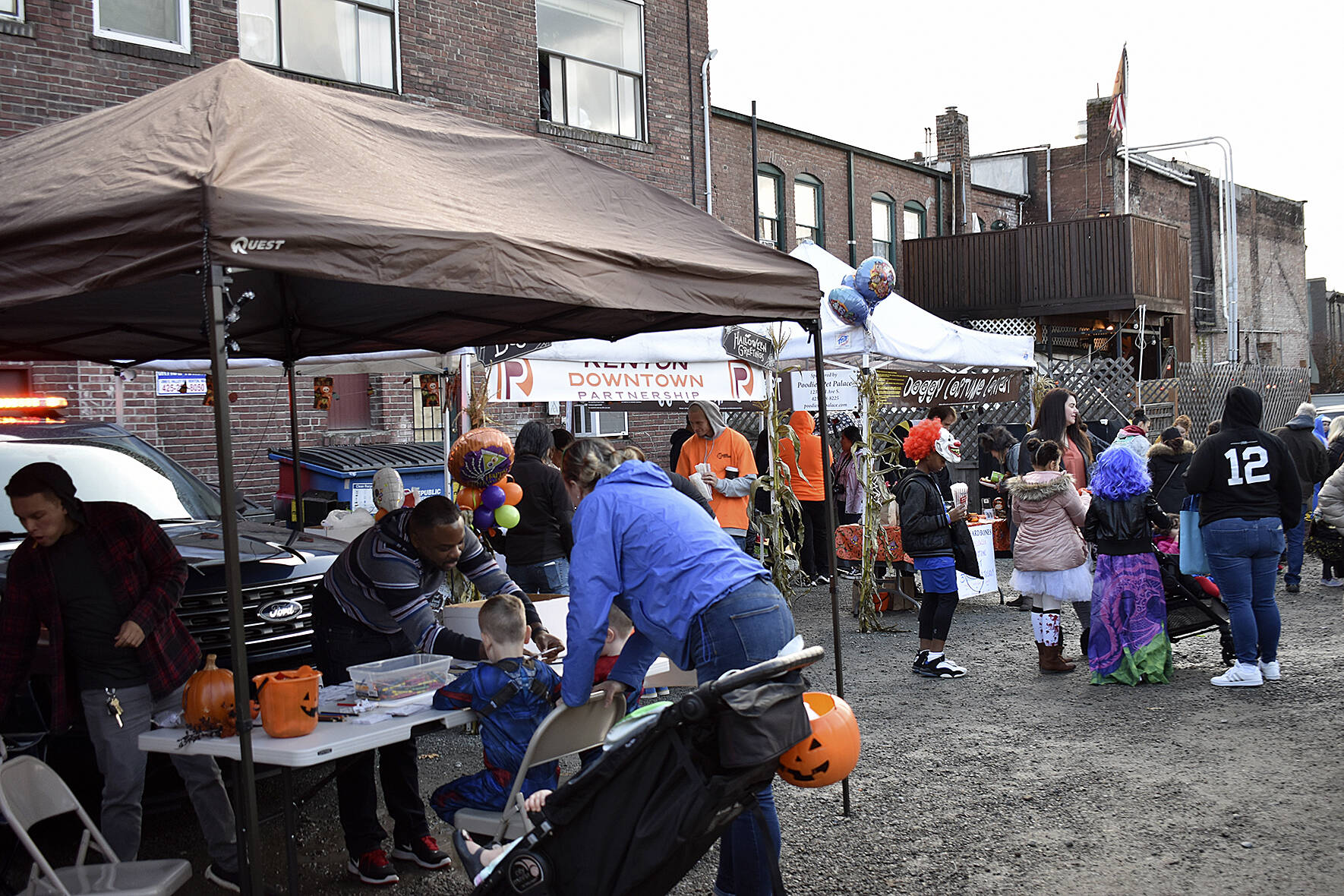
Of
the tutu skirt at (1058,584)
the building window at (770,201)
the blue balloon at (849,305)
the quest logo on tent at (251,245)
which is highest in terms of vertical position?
the building window at (770,201)

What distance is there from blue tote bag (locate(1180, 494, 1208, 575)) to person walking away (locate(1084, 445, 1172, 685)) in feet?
0.72

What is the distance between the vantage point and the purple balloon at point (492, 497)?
7.00m

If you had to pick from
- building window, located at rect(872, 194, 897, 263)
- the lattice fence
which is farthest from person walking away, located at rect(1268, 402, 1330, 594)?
building window, located at rect(872, 194, 897, 263)

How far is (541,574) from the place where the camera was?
25.3 ft

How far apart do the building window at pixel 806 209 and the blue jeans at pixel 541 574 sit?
56.4 ft

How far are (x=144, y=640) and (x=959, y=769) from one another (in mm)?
4092

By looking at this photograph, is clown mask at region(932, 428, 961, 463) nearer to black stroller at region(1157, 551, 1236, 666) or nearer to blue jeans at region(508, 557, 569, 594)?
black stroller at region(1157, 551, 1236, 666)

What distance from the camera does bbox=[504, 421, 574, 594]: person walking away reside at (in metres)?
7.63

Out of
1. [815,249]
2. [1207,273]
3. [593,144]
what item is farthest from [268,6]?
[1207,273]

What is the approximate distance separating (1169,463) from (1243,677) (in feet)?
13.1

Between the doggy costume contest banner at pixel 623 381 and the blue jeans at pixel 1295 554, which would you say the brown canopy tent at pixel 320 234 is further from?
the blue jeans at pixel 1295 554

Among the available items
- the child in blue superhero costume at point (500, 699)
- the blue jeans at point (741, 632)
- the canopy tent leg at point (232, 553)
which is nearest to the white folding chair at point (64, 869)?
the canopy tent leg at point (232, 553)

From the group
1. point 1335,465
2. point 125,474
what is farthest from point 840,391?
point 125,474

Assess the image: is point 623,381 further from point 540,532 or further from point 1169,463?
point 1169,463
